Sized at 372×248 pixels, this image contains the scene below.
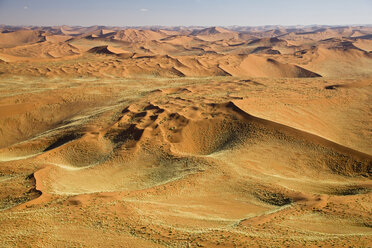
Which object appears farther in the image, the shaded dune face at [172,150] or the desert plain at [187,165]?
the shaded dune face at [172,150]

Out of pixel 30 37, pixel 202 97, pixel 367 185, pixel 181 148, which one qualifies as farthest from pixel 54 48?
pixel 367 185

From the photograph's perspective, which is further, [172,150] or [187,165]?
[172,150]

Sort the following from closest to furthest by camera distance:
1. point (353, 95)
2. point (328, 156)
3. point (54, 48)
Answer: point (328, 156), point (353, 95), point (54, 48)

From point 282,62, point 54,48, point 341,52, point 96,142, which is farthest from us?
point 54,48

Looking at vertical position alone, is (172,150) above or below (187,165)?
above

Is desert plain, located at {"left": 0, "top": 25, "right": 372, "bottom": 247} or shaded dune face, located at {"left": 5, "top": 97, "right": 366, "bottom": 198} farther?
shaded dune face, located at {"left": 5, "top": 97, "right": 366, "bottom": 198}

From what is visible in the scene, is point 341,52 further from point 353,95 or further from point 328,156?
point 328,156

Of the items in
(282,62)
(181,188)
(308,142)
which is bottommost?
(181,188)

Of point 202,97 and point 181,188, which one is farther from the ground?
point 202,97
